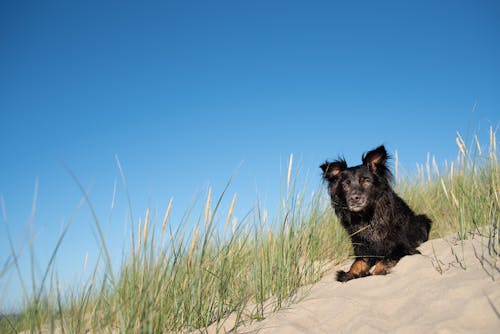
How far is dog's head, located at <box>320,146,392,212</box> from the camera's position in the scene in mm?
4070

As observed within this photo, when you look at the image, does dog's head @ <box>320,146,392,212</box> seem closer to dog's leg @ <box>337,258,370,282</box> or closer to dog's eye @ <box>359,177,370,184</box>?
dog's eye @ <box>359,177,370,184</box>

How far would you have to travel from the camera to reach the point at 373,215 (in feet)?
13.7

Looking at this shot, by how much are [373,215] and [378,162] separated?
597 mm

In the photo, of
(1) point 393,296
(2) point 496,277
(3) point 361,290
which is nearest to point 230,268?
(3) point 361,290

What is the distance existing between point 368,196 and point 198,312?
2.15 m

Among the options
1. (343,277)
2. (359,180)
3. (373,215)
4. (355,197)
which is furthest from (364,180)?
(343,277)

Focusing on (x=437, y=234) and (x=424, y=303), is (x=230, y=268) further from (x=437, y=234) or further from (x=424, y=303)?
(x=437, y=234)

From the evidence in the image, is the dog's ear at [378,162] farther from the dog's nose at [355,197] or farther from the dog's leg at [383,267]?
the dog's leg at [383,267]

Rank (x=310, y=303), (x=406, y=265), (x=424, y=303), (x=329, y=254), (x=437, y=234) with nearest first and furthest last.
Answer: (x=424, y=303) → (x=310, y=303) → (x=406, y=265) → (x=329, y=254) → (x=437, y=234)

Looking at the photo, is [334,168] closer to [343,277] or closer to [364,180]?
[364,180]

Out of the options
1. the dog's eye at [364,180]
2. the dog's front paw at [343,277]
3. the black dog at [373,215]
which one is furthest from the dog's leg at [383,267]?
the dog's eye at [364,180]

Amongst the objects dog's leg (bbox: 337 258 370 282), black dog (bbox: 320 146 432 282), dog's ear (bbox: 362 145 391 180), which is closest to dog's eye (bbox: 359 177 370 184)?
black dog (bbox: 320 146 432 282)

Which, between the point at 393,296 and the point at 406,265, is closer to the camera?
the point at 393,296

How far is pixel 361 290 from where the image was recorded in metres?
3.27
